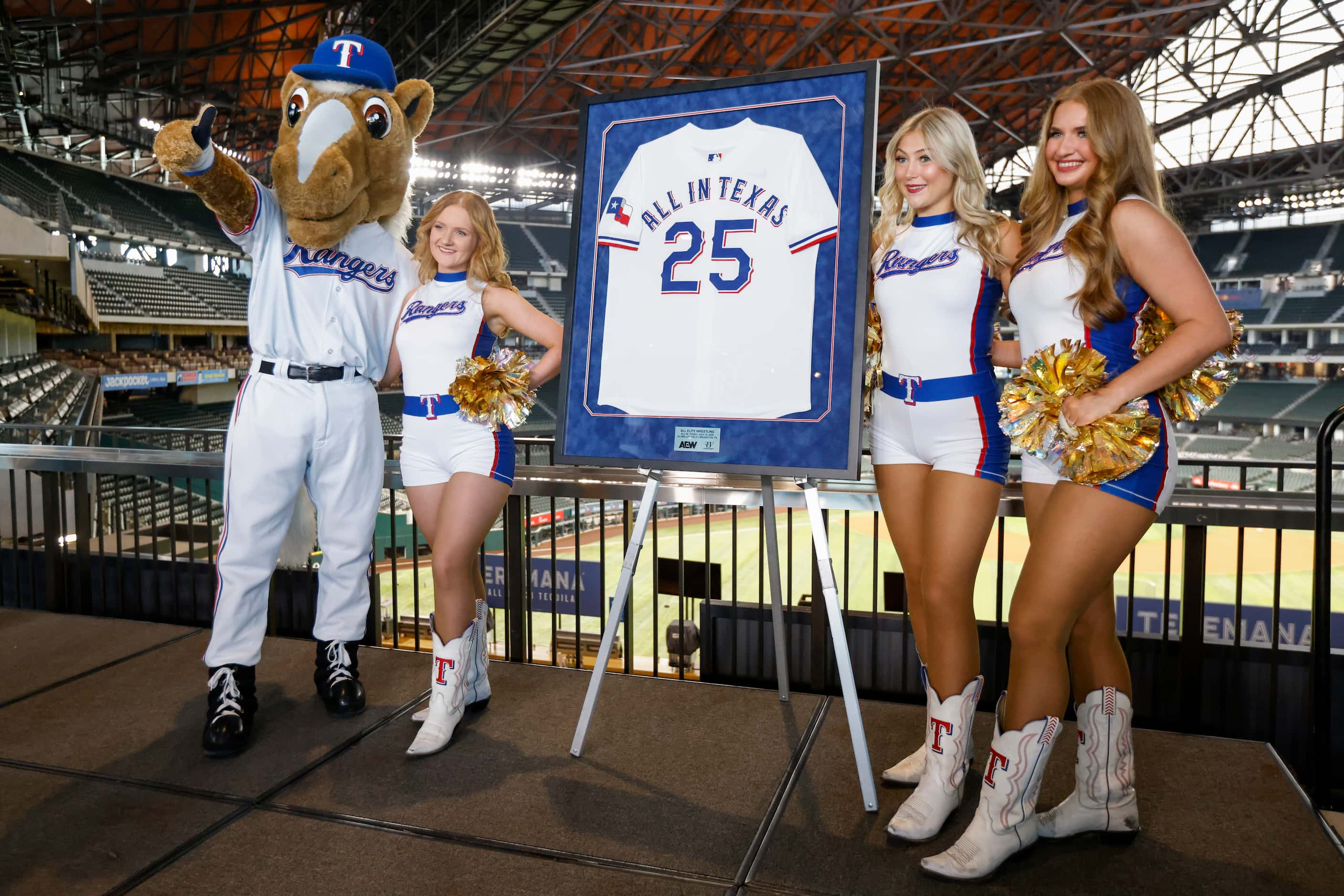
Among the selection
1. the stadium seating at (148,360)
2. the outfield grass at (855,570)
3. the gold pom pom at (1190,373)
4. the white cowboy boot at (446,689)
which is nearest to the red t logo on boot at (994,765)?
the gold pom pom at (1190,373)

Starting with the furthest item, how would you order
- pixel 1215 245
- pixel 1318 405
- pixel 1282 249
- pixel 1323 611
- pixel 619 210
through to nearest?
pixel 1215 245, pixel 1282 249, pixel 1318 405, pixel 619 210, pixel 1323 611

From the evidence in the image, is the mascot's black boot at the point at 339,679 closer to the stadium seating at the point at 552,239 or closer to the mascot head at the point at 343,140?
the mascot head at the point at 343,140

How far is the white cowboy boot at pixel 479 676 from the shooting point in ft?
8.23

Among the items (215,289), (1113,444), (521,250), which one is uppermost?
(521,250)

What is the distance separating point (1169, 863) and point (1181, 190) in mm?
31016

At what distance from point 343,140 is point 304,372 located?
2.09 ft

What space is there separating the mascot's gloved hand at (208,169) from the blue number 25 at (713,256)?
1131 millimetres

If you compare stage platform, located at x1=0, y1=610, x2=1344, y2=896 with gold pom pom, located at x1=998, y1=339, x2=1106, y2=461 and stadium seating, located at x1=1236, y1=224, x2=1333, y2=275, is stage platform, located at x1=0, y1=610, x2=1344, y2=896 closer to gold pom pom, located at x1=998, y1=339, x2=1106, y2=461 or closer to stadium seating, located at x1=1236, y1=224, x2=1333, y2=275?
Answer: gold pom pom, located at x1=998, y1=339, x2=1106, y2=461

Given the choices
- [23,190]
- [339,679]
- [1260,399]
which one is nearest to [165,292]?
[23,190]

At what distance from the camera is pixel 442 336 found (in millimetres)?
2408

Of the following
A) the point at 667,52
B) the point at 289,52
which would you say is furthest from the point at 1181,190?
the point at 289,52

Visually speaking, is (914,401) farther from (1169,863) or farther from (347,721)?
(347,721)

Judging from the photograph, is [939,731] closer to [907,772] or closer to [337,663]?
[907,772]

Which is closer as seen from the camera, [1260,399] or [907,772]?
[907,772]
